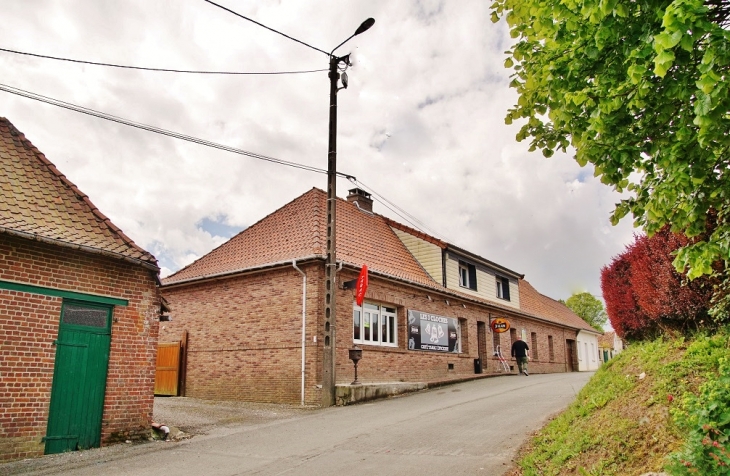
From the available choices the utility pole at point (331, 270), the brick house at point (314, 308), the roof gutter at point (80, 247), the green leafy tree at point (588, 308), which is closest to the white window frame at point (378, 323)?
the brick house at point (314, 308)

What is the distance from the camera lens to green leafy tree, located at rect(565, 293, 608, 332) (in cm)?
7075

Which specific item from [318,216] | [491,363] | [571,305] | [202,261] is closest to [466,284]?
[491,363]

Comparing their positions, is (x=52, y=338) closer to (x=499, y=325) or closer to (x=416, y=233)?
(x=416, y=233)

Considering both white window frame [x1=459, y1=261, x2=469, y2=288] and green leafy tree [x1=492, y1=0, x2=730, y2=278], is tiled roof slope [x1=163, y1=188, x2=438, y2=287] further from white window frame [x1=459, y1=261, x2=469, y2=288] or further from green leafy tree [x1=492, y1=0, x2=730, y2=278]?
green leafy tree [x1=492, y1=0, x2=730, y2=278]

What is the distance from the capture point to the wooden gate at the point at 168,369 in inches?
749

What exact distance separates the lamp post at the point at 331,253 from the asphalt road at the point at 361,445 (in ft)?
4.29

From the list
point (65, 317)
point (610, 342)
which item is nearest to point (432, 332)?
point (65, 317)

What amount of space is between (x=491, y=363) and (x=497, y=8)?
21188 mm

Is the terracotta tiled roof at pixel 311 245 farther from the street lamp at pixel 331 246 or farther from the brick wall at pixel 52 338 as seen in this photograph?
the brick wall at pixel 52 338

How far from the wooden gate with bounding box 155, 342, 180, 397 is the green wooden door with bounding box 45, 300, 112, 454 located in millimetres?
9362

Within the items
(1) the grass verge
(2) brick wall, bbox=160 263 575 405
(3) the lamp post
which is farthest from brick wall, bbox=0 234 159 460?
(1) the grass verge

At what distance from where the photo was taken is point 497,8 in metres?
6.16

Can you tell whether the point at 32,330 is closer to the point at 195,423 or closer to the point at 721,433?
the point at 195,423

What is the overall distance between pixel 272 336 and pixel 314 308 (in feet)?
6.04
